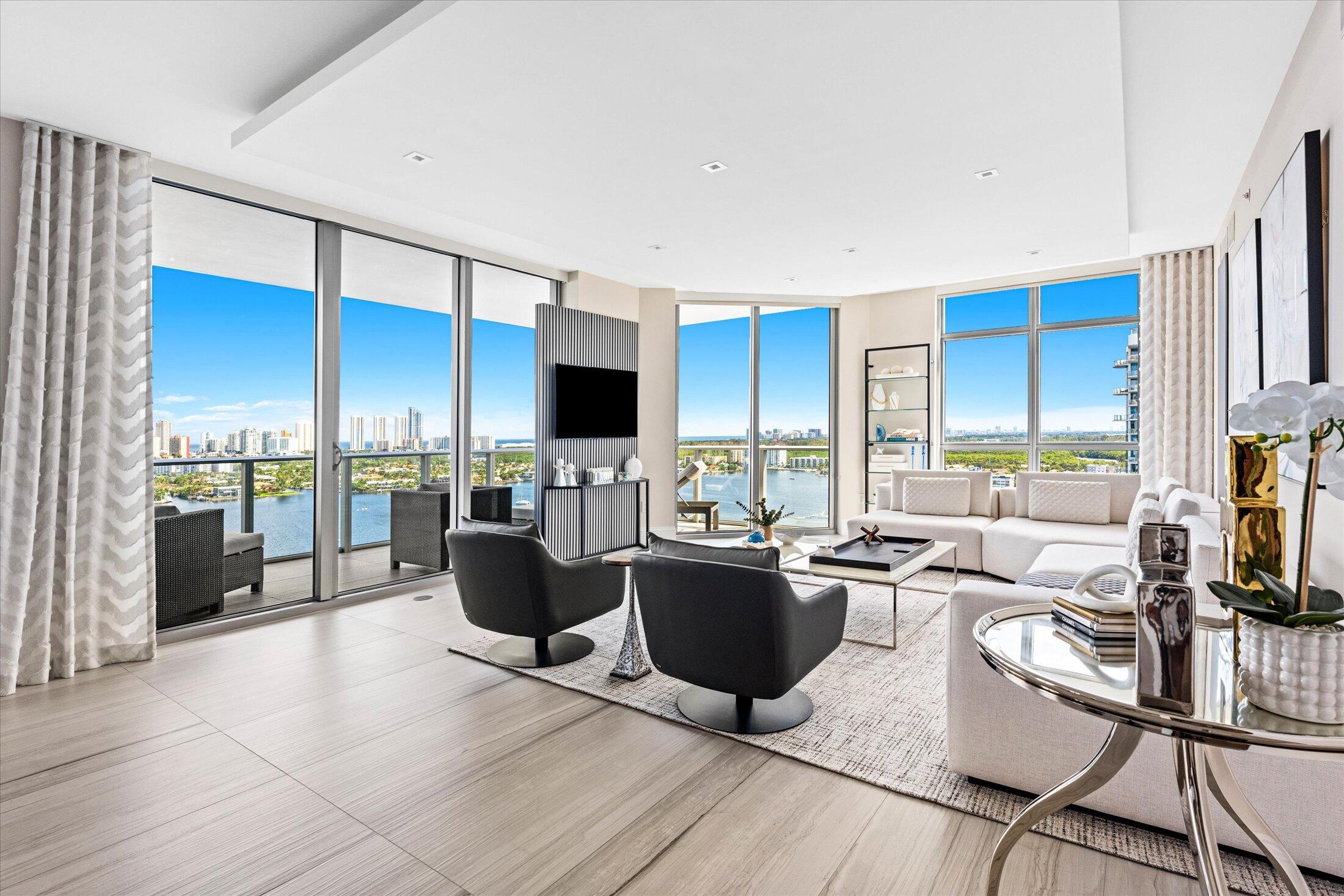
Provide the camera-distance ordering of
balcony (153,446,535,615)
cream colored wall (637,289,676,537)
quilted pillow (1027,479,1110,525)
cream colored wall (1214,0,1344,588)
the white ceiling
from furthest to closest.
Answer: cream colored wall (637,289,676,537) → quilted pillow (1027,479,1110,525) → balcony (153,446,535,615) → the white ceiling → cream colored wall (1214,0,1344,588)

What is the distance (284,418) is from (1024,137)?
455 centimetres

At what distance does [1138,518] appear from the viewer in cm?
372

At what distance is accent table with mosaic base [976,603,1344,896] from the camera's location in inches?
41.3

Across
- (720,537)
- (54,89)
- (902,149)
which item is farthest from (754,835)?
(720,537)

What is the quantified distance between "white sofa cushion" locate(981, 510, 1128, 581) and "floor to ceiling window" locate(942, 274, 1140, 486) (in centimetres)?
132

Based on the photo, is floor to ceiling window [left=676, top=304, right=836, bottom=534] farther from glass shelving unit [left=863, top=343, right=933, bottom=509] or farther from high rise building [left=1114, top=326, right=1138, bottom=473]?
high rise building [left=1114, top=326, right=1138, bottom=473]

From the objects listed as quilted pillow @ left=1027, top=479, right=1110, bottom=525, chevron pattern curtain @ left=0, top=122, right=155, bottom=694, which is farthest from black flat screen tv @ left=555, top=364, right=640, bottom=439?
quilted pillow @ left=1027, top=479, right=1110, bottom=525

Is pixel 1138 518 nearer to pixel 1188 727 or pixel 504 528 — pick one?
pixel 1188 727

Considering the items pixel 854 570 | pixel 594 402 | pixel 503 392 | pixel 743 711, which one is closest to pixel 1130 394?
pixel 854 570

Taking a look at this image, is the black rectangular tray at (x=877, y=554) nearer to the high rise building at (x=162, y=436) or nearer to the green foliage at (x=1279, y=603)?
the green foliage at (x=1279, y=603)

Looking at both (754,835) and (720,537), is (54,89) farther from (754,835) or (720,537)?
(720,537)

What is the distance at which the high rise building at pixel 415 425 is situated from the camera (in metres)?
4.97

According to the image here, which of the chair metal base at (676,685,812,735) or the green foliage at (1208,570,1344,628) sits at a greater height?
the green foliage at (1208,570,1344,628)

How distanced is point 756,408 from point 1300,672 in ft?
20.4
